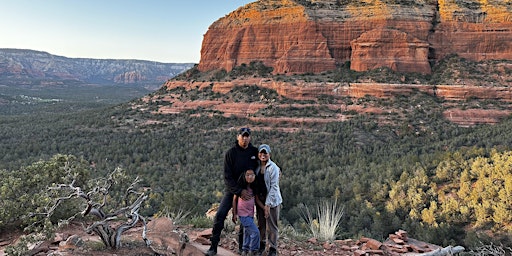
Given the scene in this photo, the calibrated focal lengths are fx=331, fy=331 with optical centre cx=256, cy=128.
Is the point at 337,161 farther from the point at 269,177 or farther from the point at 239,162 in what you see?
the point at 239,162

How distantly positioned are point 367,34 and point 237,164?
3445 centimetres

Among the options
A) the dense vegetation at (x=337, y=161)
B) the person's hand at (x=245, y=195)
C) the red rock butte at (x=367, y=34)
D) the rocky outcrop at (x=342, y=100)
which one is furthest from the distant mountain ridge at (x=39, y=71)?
the person's hand at (x=245, y=195)

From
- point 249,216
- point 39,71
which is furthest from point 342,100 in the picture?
point 39,71

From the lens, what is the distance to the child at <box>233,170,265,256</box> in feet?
14.0

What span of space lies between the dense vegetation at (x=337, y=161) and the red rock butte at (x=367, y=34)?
6.63 metres

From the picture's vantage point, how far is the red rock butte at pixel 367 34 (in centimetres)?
3350

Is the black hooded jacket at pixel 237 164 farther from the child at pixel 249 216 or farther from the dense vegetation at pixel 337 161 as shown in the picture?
the dense vegetation at pixel 337 161

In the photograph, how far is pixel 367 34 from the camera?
34.8m

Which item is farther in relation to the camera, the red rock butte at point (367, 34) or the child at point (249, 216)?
the red rock butte at point (367, 34)

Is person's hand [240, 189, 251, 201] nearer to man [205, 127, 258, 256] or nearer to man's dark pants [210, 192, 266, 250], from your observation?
man [205, 127, 258, 256]

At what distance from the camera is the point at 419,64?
33.2 meters

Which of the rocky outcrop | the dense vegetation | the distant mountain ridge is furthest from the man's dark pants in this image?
the distant mountain ridge

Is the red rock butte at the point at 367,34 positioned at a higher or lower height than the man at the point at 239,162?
higher

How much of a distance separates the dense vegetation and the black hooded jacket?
9.23 feet
